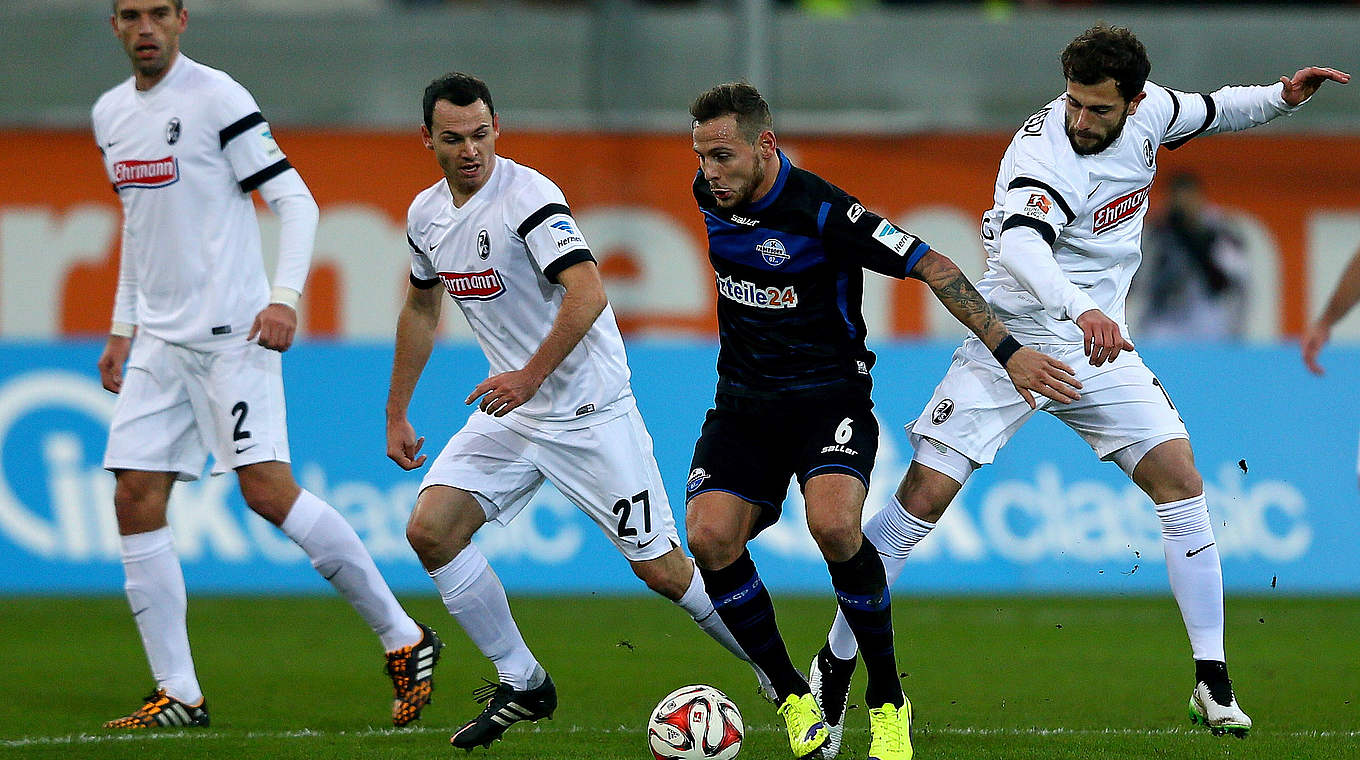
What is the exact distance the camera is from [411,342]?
237 inches

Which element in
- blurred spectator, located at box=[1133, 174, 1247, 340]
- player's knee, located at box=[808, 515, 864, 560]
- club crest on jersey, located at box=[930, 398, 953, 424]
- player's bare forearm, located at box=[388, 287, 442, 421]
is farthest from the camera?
blurred spectator, located at box=[1133, 174, 1247, 340]

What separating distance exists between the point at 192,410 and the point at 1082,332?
126 inches

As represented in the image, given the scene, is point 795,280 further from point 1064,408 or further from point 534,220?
point 1064,408

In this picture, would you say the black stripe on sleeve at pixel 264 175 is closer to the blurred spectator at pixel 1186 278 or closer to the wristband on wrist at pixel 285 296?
the wristband on wrist at pixel 285 296

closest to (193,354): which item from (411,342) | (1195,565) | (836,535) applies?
(411,342)

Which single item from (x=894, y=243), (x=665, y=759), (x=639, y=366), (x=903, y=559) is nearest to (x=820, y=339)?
(x=894, y=243)

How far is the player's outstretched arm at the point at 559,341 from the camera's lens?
5281 millimetres

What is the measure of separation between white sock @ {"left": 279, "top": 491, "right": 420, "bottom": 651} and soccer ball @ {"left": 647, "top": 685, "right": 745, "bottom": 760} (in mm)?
1258

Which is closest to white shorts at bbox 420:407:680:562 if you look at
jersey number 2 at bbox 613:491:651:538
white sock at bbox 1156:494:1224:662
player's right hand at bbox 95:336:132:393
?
jersey number 2 at bbox 613:491:651:538

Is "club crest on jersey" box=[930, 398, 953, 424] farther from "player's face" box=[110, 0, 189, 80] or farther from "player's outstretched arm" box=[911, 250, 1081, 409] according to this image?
"player's face" box=[110, 0, 189, 80]

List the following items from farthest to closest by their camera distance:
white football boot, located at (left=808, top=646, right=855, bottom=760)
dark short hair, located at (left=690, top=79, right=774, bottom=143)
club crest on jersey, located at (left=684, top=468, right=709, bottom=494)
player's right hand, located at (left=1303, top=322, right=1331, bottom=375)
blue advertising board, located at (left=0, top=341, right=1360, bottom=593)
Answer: blue advertising board, located at (left=0, top=341, right=1360, bottom=593) → player's right hand, located at (left=1303, top=322, right=1331, bottom=375) → white football boot, located at (left=808, top=646, right=855, bottom=760) → club crest on jersey, located at (left=684, top=468, right=709, bottom=494) → dark short hair, located at (left=690, top=79, right=774, bottom=143)

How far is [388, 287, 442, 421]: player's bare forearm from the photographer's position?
5984 mm

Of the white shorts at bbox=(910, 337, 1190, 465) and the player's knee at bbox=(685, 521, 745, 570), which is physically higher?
the white shorts at bbox=(910, 337, 1190, 465)

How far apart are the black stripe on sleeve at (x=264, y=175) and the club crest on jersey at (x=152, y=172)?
24 cm
